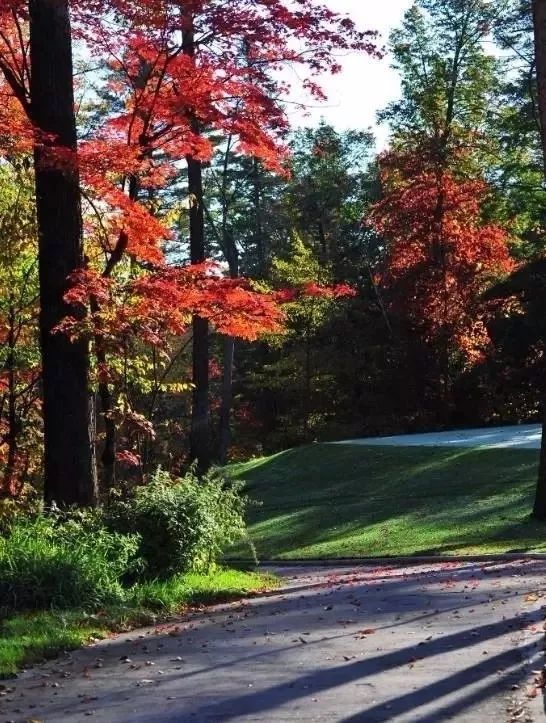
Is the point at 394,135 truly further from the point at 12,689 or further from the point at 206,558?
the point at 12,689

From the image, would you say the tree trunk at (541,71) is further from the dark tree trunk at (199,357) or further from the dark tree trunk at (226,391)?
the dark tree trunk at (226,391)

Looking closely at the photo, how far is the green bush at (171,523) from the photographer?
9.31 m

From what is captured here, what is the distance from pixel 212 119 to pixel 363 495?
9.98 metres

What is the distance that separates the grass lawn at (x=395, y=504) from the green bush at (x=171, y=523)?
3.91 m

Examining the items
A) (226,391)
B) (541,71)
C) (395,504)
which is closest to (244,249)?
(226,391)

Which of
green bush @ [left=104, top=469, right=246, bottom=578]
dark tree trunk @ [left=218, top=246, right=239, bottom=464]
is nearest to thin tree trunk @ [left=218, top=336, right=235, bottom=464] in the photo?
dark tree trunk @ [left=218, top=246, right=239, bottom=464]

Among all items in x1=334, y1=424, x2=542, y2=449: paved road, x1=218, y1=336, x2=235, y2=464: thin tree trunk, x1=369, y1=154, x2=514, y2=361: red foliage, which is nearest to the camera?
x1=334, y1=424, x2=542, y2=449: paved road

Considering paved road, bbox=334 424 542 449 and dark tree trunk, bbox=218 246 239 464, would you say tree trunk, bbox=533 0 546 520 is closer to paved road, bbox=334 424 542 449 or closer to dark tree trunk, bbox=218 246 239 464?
paved road, bbox=334 424 542 449

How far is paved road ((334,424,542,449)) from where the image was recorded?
22172mm

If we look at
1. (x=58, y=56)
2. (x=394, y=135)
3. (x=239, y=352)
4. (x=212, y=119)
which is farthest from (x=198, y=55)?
(x=239, y=352)

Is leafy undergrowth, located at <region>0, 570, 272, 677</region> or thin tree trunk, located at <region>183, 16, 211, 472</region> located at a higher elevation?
thin tree trunk, located at <region>183, 16, 211, 472</region>

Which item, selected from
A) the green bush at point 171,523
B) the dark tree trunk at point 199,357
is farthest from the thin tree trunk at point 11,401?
the dark tree trunk at point 199,357

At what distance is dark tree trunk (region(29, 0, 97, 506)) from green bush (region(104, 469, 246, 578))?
0.97 meters

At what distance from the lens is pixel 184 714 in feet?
15.8
